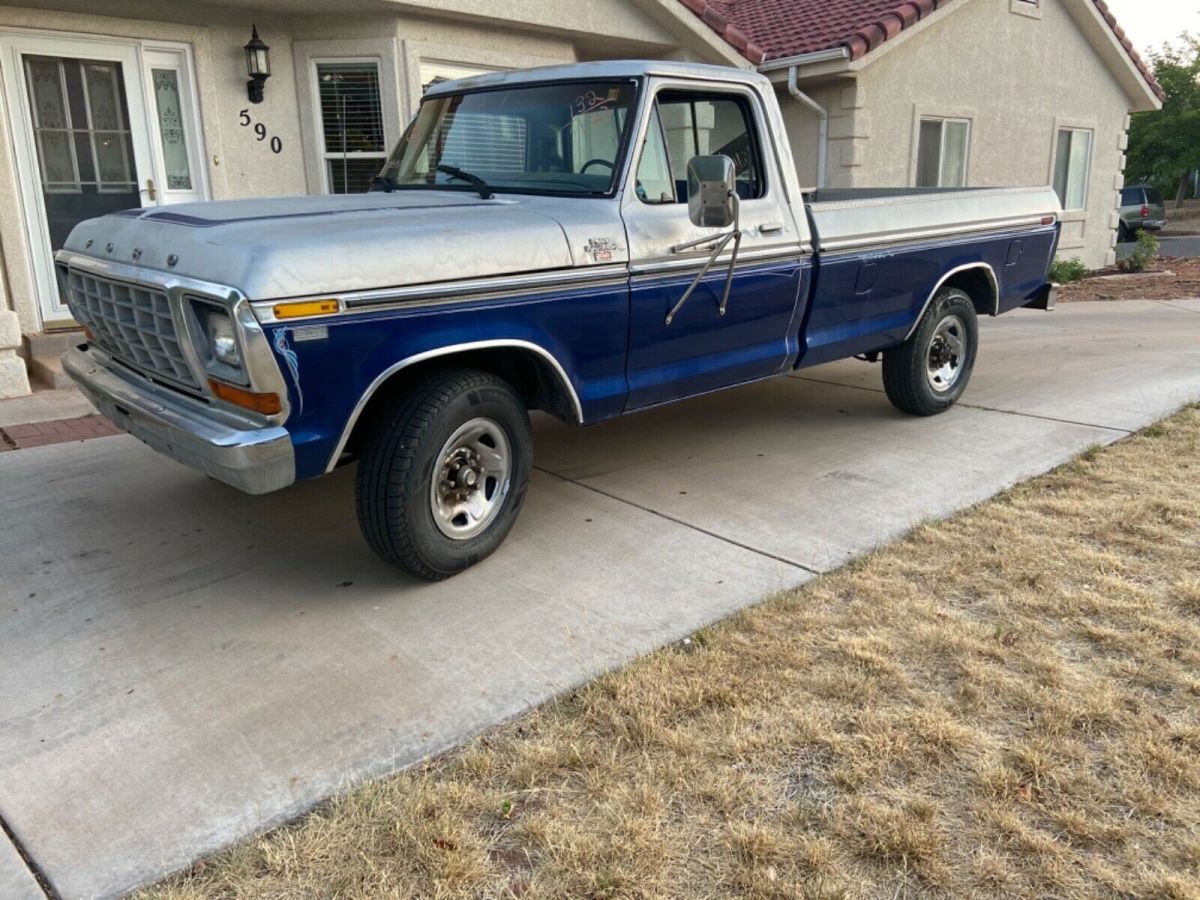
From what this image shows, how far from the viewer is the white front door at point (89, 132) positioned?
25.4 ft

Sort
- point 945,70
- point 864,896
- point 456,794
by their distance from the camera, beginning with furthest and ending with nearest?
point 945,70, point 456,794, point 864,896

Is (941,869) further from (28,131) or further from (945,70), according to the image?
(945,70)

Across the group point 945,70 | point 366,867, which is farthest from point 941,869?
point 945,70

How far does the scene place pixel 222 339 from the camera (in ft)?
11.1

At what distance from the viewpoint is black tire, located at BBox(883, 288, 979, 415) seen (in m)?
6.21

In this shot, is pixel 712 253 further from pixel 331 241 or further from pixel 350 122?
pixel 350 122

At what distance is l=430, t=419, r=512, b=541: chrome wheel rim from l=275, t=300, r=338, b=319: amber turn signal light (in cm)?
74

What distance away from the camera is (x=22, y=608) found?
3.83 meters

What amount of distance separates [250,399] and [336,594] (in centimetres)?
98

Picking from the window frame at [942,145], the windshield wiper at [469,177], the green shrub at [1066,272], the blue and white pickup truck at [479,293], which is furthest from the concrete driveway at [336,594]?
the green shrub at [1066,272]

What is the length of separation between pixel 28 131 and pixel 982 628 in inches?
312

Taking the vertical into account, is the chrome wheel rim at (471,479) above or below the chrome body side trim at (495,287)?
below

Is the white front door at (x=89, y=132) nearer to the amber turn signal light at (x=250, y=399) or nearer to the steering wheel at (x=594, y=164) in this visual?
the steering wheel at (x=594, y=164)

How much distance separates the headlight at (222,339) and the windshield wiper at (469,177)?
1.55m
